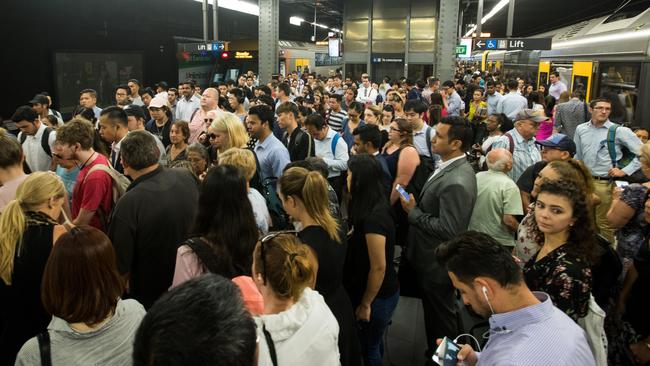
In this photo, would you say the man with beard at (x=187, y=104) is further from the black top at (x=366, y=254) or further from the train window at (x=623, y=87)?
the train window at (x=623, y=87)

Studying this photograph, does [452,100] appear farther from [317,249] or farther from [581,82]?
[317,249]

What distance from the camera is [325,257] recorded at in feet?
7.93

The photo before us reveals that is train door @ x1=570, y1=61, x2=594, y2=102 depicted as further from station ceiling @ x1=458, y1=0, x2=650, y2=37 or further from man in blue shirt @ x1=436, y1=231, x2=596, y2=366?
man in blue shirt @ x1=436, y1=231, x2=596, y2=366

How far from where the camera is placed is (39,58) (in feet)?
38.5

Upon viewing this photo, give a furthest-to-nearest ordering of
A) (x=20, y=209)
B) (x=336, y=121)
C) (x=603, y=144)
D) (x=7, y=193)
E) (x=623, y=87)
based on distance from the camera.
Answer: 1. (x=623, y=87)
2. (x=336, y=121)
3. (x=603, y=144)
4. (x=7, y=193)
5. (x=20, y=209)

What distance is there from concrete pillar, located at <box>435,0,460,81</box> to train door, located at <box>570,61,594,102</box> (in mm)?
2846

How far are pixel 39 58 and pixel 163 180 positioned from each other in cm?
1116

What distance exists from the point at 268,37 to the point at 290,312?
13.2m

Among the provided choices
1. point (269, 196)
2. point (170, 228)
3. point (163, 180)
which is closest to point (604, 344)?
point (170, 228)

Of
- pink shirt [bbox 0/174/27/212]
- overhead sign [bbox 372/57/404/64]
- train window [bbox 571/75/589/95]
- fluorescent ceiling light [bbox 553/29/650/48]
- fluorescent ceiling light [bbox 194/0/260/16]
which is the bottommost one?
pink shirt [bbox 0/174/27/212]

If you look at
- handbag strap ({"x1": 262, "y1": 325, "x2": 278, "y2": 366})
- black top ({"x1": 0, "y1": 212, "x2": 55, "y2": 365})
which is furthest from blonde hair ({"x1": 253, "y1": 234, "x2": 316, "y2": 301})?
black top ({"x1": 0, "y1": 212, "x2": 55, "y2": 365})

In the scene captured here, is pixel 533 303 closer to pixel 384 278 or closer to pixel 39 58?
pixel 384 278

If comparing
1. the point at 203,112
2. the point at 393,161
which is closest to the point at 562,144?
the point at 393,161

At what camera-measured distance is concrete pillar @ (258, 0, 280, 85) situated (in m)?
13.7
